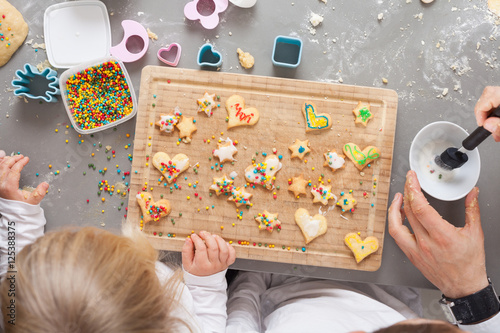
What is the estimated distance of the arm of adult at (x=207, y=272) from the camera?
43.3 inches

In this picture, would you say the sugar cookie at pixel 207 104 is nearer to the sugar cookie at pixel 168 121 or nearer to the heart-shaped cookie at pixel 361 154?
the sugar cookie at pixel 168 121

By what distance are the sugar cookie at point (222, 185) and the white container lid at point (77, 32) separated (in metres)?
0.55

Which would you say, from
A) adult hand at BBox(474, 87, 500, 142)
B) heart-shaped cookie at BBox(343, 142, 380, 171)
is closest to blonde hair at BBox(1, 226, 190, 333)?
heart-shaped cookie at BBox(343, 142, 380, 171)

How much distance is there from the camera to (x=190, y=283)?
113cm

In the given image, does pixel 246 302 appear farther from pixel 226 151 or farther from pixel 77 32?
pixel 77 32

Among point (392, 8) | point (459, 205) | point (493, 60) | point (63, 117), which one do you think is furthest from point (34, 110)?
point (493, 60)

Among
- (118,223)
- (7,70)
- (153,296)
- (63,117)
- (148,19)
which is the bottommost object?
(118,223)

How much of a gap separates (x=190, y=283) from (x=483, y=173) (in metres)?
0.97

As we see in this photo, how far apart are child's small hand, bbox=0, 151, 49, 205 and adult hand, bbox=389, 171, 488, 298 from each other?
1.06 m

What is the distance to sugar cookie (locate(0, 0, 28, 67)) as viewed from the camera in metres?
1.20

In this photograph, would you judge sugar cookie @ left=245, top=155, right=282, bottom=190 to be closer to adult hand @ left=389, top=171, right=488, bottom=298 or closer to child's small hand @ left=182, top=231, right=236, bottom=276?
child's small hand @ left=182, top=231, right=236, bottom=276

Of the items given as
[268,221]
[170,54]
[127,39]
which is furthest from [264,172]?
[127,39]

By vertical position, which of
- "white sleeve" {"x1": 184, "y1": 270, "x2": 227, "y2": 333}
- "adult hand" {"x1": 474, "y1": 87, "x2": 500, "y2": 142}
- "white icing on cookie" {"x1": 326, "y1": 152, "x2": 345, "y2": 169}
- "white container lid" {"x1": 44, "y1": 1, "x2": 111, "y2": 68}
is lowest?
"white sleeve" {"x1": 184, "y1": 270, "x2": 227, "y2": 333}

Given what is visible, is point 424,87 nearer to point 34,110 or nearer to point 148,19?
point 148,19
